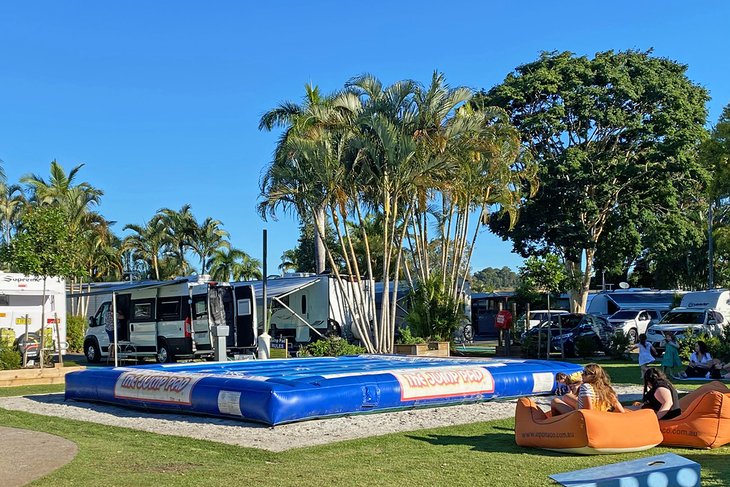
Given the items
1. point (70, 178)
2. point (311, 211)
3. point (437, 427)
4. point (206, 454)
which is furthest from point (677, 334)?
point (70, 178)

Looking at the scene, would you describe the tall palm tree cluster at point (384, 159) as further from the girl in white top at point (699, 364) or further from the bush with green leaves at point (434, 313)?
the girl in white top at point (699, 364)

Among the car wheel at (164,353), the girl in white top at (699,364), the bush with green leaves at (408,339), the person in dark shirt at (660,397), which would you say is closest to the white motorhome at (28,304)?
the car wheel at (164,353)

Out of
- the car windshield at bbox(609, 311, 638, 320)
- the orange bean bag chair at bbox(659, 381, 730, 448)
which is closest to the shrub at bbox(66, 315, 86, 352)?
the car windshield at bbox(609, 311, 638, 320)

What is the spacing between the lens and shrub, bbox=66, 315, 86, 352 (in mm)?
32000

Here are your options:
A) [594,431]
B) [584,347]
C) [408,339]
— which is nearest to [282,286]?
[408,339]

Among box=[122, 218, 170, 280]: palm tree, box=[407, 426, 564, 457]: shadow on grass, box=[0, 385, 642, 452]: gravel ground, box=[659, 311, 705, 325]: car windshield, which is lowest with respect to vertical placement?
box=[407, 426, 564, 457]: shadow on grass

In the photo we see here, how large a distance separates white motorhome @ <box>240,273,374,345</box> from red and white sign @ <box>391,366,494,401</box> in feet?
49.5

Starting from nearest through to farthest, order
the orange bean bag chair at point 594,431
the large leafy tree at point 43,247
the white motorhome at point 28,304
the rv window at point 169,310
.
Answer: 1. the orange bean bag chair at point 594,431
2. the large leafy tree at point 43,247
3. the rv window at point 169,310
4. the white motorhome at point 28,304

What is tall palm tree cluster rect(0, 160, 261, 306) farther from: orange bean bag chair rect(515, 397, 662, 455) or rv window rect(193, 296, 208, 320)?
orange bean bag chair rect(515, 397, 662, 455)

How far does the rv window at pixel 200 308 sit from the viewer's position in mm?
24094

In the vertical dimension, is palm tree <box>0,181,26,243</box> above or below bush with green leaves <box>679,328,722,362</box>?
above

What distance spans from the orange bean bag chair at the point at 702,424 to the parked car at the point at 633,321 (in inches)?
885

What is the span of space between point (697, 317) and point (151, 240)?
30.9 meters

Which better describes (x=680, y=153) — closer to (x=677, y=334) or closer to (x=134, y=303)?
(x=677, y=334)
